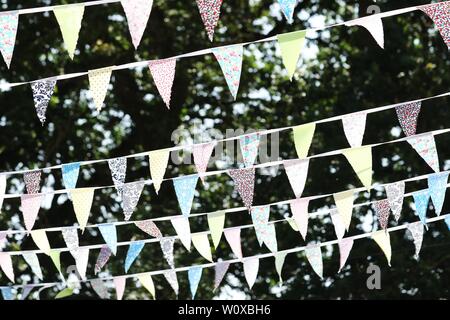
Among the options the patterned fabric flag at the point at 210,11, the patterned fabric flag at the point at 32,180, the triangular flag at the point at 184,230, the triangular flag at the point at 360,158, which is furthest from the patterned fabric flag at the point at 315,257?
the patterned fabric flag at the point at 210,11

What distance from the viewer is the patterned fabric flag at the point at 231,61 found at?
13.0ft

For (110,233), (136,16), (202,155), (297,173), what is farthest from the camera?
(110,233)

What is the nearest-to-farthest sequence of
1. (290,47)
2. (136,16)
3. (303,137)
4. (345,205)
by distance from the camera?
1. (136,16)
2. (290,47)
3. (303,137)
4. (345,205)

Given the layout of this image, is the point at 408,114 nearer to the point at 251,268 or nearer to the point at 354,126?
the point at 354,126

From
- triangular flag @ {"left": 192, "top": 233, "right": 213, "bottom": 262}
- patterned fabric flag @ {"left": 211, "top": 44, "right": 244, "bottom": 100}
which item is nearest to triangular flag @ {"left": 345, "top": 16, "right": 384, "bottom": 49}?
patterned fabric flag @ {"left": 211, "top": 44, "right": 244, "bottom": 100}

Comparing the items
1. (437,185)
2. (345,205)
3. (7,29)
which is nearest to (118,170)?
(345,205)

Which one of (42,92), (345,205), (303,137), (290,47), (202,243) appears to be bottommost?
(202,243)

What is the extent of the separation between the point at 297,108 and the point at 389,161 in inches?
38.3

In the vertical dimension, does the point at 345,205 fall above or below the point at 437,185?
below

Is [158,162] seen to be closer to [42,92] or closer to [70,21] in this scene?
[42,92]

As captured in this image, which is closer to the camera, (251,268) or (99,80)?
(99,80)

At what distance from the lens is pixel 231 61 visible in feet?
13.2

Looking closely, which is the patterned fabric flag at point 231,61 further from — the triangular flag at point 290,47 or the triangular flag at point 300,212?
the triangular flag at point 300,212
